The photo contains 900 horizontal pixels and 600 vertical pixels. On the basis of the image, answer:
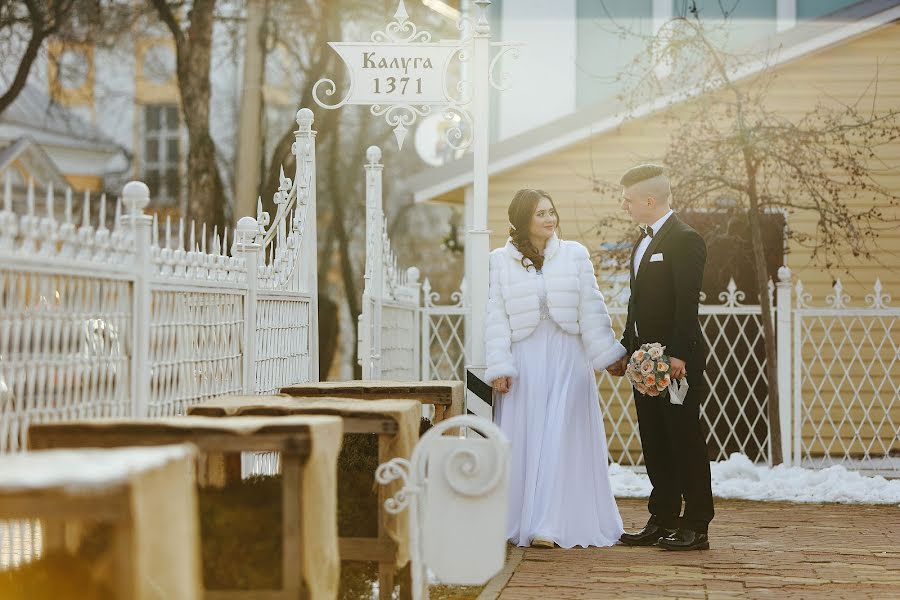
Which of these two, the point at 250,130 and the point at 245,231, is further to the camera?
the point at 250,130

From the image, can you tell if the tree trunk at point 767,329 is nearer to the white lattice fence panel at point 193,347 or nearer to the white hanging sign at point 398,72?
the white hanging sign at point 398,72

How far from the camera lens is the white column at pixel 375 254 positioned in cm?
885

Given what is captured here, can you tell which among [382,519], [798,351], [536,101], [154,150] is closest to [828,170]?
[798,351]

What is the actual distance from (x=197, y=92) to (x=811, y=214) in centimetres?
932

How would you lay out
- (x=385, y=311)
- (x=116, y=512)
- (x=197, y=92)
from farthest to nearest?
(x=197, y=92)
(x=385, y=311)
(x=116, y=512)

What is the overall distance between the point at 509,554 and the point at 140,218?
3.03 metres

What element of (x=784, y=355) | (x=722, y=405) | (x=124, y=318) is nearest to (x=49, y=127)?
(x=722, y=405)

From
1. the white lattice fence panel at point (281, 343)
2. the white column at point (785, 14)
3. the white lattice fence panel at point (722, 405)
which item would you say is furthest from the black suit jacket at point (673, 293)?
the white column at point (785, 14)

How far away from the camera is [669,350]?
279 inches

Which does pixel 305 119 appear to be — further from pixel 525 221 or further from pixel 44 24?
pixel 44 24

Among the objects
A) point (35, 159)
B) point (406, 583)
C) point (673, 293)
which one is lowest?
point (406, 583)

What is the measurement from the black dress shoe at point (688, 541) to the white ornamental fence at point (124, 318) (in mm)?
2289

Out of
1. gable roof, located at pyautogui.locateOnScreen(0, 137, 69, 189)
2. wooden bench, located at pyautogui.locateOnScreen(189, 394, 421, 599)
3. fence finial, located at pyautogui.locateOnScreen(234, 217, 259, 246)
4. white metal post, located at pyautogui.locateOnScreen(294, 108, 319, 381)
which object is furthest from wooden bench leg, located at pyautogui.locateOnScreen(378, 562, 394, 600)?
gable roof, located at pyautogui.locateOnScreen(0, 137, 69, 189)

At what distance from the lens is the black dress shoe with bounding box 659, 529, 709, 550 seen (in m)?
7.16
